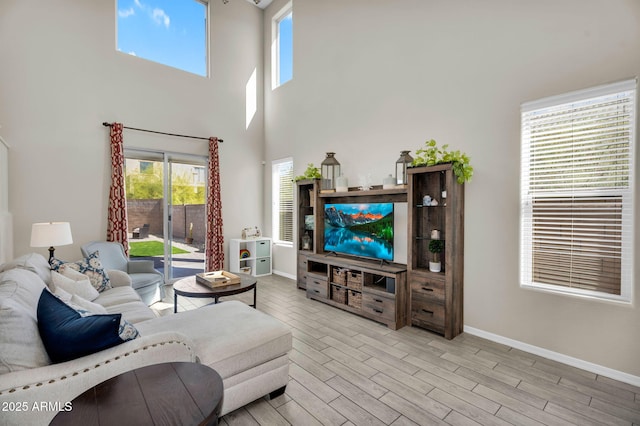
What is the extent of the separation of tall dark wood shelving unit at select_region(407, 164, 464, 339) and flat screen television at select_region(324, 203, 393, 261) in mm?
367

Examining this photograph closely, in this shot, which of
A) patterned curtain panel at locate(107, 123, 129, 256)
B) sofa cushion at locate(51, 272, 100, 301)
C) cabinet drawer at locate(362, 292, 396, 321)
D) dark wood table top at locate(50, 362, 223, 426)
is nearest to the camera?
dark wood table top at locate(50, 362, 223, 426)

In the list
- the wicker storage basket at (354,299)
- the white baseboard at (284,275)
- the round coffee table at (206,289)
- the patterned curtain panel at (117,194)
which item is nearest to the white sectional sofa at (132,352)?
the round coffee table at (206,289)

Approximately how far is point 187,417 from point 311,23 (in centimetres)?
576

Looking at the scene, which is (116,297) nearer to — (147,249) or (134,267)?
(134,267)

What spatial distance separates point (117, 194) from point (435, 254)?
4611mm

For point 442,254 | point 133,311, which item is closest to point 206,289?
point 133,311

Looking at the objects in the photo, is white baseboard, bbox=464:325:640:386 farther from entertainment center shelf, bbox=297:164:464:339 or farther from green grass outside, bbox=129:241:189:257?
green grass outside, bbox=129:241:189:257

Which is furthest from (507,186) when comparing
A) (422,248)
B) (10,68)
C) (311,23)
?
(10,68)

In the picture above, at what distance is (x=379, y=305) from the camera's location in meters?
3.54

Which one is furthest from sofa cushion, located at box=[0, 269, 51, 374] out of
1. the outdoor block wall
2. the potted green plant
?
the outdoor block wall

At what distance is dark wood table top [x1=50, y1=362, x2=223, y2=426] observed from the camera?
3.59 feet

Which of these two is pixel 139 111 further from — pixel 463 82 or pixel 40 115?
pixel 463 82

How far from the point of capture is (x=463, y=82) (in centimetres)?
331

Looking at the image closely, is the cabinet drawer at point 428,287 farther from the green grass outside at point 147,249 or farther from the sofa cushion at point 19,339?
the green grass outside at point 147,249
